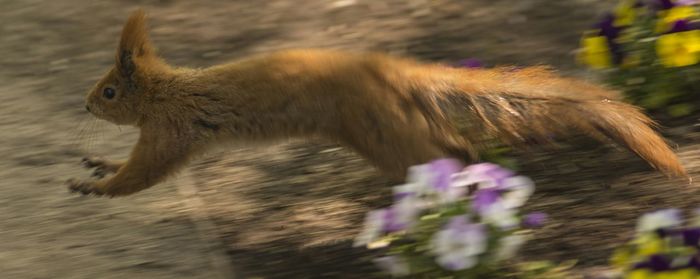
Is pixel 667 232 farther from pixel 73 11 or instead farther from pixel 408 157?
pixel 73 11

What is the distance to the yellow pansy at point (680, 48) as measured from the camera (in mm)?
4980

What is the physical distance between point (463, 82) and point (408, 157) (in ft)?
1.46

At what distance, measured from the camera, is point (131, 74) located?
5207mm

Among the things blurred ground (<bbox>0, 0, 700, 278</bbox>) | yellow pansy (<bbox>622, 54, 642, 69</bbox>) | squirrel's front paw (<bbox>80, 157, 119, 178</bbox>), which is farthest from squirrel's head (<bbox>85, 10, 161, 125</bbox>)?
yellow pansy (<bbox>622, 54, 642, 69</bbox>)

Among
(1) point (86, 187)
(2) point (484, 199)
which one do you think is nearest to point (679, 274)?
(2) point (484, 199)

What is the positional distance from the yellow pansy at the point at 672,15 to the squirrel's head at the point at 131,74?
2424mm

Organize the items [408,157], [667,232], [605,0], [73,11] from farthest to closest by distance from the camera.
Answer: [73,11], [605,0], [408,157], [667,232]

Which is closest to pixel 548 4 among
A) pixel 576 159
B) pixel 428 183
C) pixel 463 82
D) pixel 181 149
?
pixel 576 159

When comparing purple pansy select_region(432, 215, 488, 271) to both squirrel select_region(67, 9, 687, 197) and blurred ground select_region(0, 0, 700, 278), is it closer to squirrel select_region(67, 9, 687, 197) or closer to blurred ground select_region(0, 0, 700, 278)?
blurred ground select_region(0, 0, 700, 278)

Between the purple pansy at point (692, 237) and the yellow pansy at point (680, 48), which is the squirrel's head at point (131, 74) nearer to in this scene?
the yellow pansy at point (680, 48)

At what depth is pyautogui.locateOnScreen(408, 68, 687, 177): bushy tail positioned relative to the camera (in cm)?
433

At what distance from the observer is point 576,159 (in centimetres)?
518

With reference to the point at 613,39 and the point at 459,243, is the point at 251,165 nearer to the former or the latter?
the point at 613,39

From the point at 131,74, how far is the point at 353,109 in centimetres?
124
